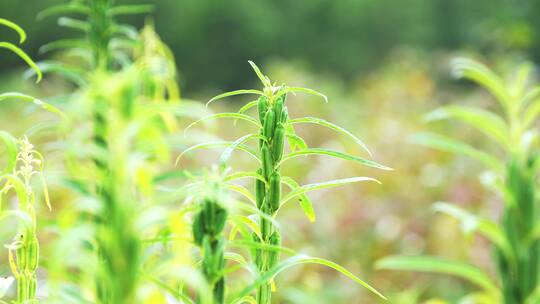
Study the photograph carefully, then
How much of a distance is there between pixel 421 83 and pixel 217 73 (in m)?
4.32

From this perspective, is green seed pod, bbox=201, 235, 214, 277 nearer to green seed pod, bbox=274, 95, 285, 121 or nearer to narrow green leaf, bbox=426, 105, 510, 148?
green seed pod, bbox=274, 95, 285, 121

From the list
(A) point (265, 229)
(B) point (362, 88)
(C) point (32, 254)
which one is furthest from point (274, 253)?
(B) point (362, 88)

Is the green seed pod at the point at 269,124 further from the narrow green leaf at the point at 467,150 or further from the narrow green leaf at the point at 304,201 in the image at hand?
the narrow green leaf at the point at 467,150

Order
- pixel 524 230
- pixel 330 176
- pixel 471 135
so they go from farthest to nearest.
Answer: pixel 471 135 < pixel 330 176 < pixel 524 230

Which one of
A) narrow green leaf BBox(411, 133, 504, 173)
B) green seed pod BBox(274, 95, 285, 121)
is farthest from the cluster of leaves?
narrow green leaf BBox(411, 133, 504, 173)

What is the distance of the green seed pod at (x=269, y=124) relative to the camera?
0.38 m

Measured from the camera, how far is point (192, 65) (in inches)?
326

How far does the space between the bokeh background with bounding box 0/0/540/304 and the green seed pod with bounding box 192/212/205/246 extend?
24 centimetres

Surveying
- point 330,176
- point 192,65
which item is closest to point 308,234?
point 330,176

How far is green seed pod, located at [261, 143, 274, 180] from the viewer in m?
0.38

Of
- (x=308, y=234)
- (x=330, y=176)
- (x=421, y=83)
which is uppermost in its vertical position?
(x=421, y=83)

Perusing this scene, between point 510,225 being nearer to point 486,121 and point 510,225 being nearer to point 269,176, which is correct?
point 486,121

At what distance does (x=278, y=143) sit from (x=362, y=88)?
17.3 ft

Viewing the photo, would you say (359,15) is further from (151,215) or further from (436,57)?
(151,215)
